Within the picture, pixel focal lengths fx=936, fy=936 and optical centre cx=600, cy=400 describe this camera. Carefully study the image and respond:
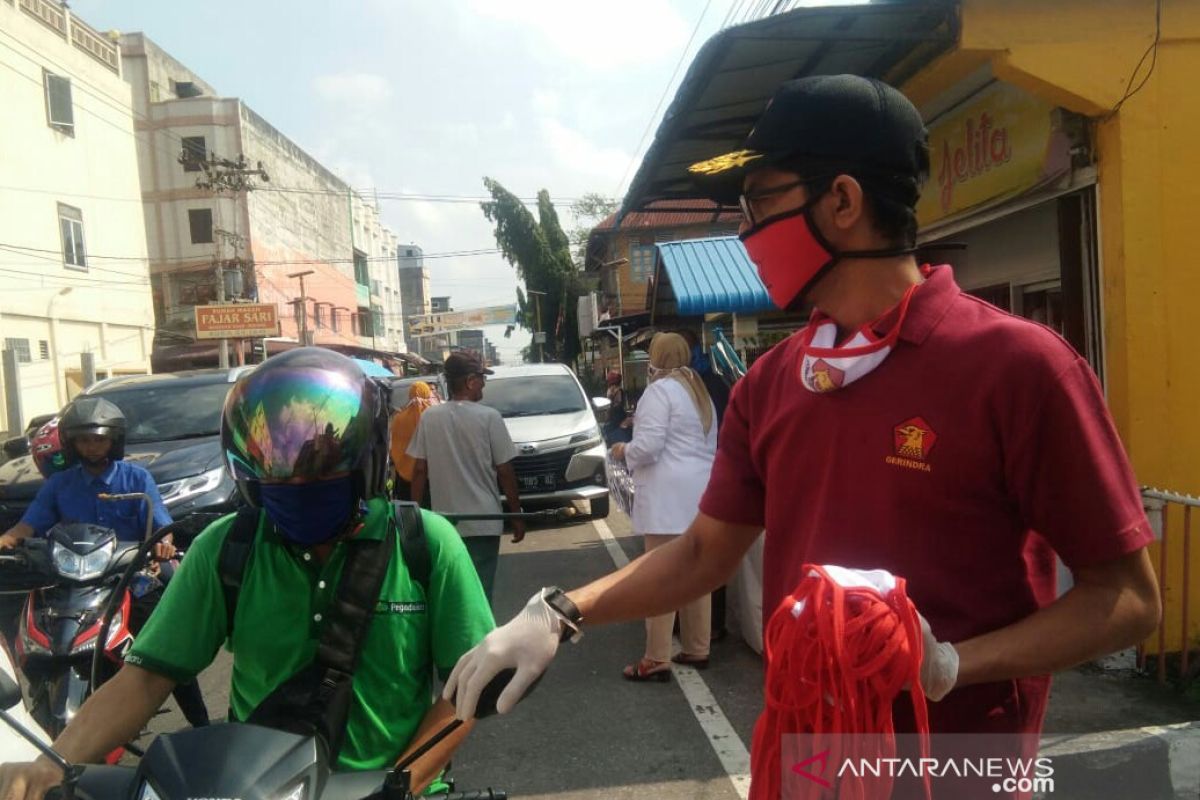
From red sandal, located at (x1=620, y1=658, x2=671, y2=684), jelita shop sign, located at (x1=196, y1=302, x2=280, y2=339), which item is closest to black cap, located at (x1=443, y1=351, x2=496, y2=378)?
red sandal, located at (x1=620, y1=658, x2=671, y2=684)

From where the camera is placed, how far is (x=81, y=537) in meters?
4.07

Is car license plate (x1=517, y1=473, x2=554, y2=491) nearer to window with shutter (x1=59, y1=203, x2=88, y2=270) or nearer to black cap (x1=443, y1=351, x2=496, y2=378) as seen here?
black cap (x1=443, y1=351, x2=496, y2=378)

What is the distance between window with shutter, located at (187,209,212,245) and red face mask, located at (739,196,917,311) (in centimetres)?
4047

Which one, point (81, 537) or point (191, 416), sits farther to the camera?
point (191, 416)

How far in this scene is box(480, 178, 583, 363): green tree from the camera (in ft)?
142

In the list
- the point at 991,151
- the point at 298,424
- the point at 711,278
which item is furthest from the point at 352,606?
the point at 711,278

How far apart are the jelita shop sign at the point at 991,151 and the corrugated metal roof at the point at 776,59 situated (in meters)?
0.67

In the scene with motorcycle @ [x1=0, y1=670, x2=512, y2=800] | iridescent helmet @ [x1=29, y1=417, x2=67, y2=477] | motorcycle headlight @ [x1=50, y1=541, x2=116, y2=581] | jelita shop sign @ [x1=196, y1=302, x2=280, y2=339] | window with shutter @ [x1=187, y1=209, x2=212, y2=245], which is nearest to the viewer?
motorcycle @ [x1=0, y1=670, x2=512, y2=800]

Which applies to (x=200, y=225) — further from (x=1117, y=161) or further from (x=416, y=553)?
(x=416, y=553)

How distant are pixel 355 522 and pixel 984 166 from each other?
592 centimetres

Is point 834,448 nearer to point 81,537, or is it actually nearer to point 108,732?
point 108,732

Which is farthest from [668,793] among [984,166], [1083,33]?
[984,166]

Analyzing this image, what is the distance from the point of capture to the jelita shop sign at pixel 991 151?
5.63 metres

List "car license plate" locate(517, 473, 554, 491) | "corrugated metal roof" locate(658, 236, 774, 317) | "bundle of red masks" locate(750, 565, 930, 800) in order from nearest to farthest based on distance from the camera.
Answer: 1. "bundle of red masks" locate(750, 565, 930, 800)
2. "car license plate" locate(517, 473, 554, 491)
3. "corrugated metal roof" locate(658, 236, 774, 317)
